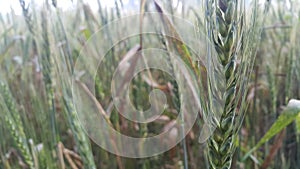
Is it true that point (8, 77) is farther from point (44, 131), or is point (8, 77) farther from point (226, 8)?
point (226, 8)

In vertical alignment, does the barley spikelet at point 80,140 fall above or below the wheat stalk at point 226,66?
below

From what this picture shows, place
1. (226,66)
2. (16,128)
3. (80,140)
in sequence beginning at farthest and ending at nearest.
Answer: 1. (16,128)
2. (80,140)
3. (226,66)

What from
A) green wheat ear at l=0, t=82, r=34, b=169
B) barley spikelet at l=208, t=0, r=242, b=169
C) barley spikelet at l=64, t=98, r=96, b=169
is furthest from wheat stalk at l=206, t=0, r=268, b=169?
green wheat ear at l=0, t=82, r=34, b=169

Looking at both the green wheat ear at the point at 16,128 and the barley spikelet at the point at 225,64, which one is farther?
the green wheat ear at the point at 16,128

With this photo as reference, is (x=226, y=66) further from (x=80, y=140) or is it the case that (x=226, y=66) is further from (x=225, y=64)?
(x=80, y=140)

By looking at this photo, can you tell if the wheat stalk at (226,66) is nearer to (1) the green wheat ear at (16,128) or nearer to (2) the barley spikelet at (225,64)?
(2) the barley spikelet at (225,64)

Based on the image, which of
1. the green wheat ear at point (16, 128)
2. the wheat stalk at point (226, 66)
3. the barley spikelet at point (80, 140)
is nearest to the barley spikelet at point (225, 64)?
the wheat stalk at point (226, 66)

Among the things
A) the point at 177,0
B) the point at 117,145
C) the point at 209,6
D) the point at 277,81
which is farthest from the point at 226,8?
the point at 277,81

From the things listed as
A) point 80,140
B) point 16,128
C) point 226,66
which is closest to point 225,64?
point 226,66

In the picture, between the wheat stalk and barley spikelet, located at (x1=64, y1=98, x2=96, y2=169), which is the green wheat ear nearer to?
barley spikelet, located at (x1=64, y1=98, x2=96, y2=169)

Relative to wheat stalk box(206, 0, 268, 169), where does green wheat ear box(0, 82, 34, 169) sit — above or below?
below

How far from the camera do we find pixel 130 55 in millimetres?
738

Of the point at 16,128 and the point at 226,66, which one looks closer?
the point at 226,66

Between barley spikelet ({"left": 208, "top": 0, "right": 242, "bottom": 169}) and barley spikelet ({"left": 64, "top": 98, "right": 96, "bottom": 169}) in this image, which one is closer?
barley spikelet ({"left": 208, "top": 0, "right": 242, "bottom": 169})
